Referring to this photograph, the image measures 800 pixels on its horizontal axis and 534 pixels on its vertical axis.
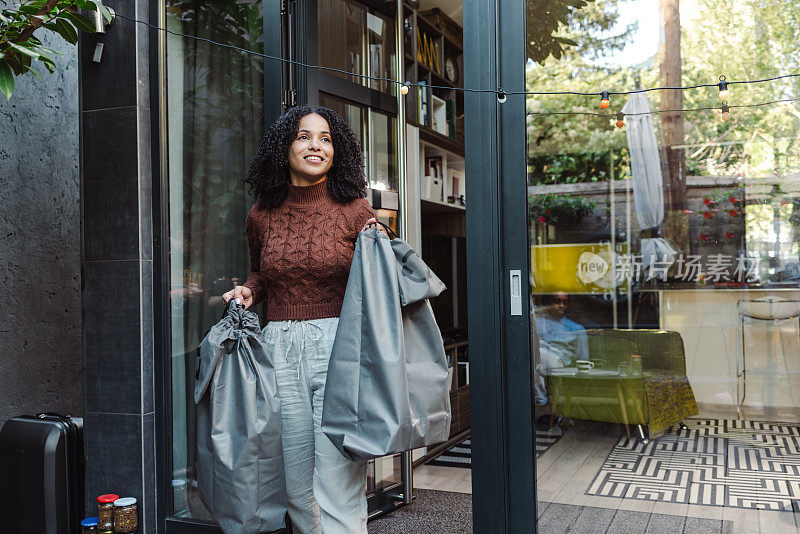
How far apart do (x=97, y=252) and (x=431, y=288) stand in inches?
61.2

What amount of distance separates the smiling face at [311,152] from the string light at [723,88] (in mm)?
1157

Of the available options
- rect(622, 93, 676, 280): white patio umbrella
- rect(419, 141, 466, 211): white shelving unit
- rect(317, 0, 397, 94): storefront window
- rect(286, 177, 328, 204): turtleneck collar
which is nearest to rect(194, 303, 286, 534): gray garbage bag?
rect(286, 177, 328, 204): turtleneck collar

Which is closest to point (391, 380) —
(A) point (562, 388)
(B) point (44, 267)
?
(A) point (562, 388)

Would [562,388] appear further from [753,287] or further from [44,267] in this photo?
[44,267]

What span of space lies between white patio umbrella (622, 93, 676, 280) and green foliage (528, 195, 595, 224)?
0.22 m

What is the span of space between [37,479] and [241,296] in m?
1.25

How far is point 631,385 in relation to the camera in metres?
2.24

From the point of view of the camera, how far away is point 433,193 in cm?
440

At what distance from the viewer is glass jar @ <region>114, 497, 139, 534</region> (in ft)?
8.18

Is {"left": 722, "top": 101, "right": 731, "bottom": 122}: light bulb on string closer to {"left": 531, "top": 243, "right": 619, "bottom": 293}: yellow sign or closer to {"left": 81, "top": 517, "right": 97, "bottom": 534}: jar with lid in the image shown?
{"left": 531, "top": 243, "right": 619, "bottom": 293}: yellow sign

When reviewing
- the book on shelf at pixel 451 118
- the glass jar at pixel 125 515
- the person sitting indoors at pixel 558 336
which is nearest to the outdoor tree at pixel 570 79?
the person sitting indoors at pixel 558 336

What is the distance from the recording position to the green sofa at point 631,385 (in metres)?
2.15

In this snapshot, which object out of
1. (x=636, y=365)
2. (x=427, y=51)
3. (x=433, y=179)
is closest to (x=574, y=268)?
(x=636, y=365)

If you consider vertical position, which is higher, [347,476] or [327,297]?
[327,297]
